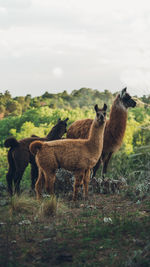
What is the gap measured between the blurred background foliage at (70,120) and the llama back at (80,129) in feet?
4.95

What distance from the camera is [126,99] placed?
35.0 feet

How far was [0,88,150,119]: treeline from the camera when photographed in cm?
5160

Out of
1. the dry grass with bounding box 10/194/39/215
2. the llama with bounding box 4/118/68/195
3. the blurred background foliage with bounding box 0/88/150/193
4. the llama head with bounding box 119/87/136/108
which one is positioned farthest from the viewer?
the blurred background foliage with bounding box 0/88/150/193

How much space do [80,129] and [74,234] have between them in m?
5.31

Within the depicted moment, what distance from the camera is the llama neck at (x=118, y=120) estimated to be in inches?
420

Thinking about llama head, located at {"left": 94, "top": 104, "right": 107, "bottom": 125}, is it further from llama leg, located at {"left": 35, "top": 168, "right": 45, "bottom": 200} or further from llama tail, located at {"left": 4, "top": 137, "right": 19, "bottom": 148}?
llama tail, located at {"left": 4, "top": 137, "right": 19, "bottom": 148}

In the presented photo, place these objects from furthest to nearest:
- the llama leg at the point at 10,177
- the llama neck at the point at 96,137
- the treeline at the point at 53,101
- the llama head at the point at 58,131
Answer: the treeline at the point at 53,101, the llama head at the point at 58,131, the llama leg at the point at 10,177, the llama neck at the point at 96,137

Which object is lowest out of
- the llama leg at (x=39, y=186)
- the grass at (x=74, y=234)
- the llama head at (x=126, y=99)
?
the grass at (x=74, y=234)

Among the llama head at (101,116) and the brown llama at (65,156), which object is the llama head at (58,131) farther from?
the llama head at (101,116)

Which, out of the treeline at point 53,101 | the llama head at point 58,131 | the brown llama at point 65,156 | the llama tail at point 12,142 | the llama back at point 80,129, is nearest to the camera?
the brown llama at point 65,156

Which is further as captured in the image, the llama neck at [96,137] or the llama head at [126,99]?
the llama head at [126,99]

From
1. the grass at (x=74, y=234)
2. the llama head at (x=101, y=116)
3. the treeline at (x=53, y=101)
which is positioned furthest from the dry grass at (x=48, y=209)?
the treeline at (x=53, y=101)

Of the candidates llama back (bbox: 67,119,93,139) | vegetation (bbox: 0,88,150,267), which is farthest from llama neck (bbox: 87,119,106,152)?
llama back (bbox: 67,119,93,139)

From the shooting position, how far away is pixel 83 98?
58094mm
